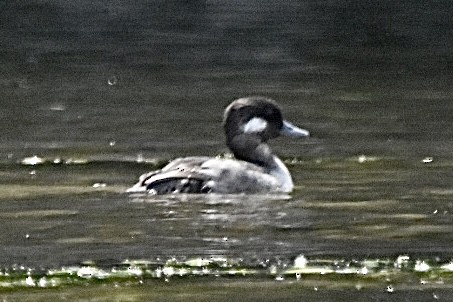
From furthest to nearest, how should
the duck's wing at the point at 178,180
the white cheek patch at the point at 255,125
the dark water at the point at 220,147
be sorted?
the white cheek patch at the point at 255,125 < the duck's wing at the point at 178,180 < the dark water at the point at 220,147

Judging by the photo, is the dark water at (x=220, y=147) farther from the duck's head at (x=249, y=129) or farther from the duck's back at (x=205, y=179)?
the duck's head at (x=249, y=129)

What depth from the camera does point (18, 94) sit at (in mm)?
20109

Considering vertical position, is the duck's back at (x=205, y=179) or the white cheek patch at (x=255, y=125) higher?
the white cheek patch at (x=255, y=125)

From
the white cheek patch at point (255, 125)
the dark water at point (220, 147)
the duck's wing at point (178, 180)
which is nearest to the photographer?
the dark water at point (220, 147)

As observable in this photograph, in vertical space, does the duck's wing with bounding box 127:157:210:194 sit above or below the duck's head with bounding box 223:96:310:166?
below

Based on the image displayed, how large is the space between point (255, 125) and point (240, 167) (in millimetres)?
693

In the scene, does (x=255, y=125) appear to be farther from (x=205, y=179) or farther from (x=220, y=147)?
(x=220, y=147)

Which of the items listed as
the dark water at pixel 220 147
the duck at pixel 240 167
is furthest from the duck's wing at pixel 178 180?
the dark water at pixel 220 147

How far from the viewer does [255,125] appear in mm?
14297

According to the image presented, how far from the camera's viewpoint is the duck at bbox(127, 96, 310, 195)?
43.6 ft

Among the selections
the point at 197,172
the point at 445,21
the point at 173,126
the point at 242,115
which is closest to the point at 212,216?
the point at 197,172

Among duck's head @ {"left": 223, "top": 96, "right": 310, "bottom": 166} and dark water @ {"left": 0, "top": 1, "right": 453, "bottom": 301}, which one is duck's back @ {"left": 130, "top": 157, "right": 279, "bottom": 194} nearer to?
dark water @ {"left": 0, "top": 1, "right": 453, "bottom": 301}

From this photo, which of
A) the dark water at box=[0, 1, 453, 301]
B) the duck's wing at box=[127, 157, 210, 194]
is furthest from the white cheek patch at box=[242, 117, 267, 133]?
the duck's wing at box=[127, 157, 210, 194]

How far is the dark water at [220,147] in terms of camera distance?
1058 cm
